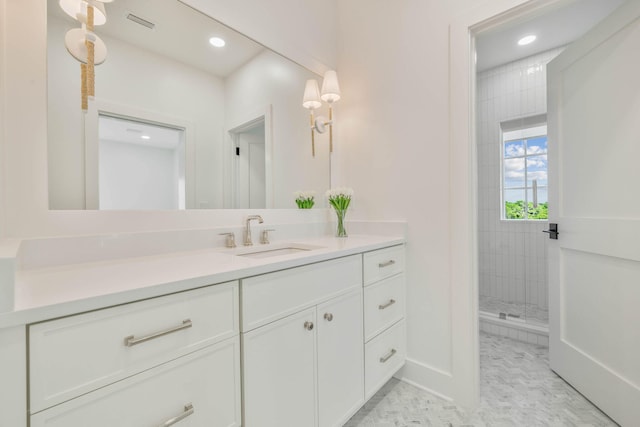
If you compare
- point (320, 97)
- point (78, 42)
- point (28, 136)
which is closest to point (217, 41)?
point (78, 42)

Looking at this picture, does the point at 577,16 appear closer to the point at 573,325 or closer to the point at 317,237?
the point at 573,325

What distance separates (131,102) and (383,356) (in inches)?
67.6

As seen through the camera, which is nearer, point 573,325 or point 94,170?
point 94,170

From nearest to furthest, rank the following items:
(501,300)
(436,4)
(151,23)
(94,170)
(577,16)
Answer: (94,170)
(151,23)
(436,4)
(577,16)
(501,300)

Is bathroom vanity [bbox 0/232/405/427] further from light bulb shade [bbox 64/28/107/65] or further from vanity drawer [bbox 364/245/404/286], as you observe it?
light bulb shade [bbox 64/28/107/65]

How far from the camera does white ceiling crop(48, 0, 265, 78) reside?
3.72ft

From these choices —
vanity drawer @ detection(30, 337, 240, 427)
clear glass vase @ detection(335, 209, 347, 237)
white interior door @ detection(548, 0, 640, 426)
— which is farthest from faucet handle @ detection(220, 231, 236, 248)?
white interior door @ detection(548, 0, 640, 426)

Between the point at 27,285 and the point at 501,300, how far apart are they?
3722mm

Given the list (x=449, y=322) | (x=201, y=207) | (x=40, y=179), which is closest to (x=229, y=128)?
(x=201, y=207)

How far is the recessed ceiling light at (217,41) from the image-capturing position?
4.72 ft

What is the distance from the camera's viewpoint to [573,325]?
166 cm

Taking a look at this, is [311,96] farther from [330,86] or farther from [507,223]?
[507,223]

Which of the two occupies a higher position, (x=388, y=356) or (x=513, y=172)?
(x=513, y=172)

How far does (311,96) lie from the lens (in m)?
1.94
